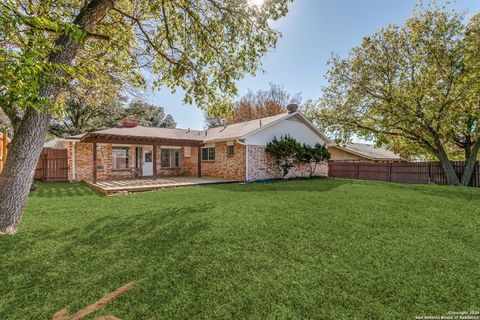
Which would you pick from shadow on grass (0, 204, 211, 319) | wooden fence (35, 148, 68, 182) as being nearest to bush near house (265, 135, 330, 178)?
shadow on grass (0, 204, 211, 319)

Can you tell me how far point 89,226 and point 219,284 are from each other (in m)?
3.51

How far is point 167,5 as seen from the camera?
253 inches

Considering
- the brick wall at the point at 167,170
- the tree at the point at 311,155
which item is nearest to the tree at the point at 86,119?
the brick wall at the point at 167,170

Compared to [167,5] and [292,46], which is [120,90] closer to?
[167,5]

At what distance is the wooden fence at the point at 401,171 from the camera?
14.0m

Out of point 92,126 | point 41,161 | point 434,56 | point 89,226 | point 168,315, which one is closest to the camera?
point 168,315

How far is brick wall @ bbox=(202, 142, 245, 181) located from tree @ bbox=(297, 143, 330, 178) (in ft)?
12.0

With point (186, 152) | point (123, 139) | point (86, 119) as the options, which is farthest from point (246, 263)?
point (86, 119)

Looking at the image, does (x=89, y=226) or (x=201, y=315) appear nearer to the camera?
(x=201, y=315)

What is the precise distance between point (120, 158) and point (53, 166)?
3.44 metres

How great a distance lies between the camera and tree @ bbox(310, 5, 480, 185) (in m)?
12.0

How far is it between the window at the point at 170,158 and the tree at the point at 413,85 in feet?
35.6

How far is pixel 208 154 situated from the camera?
1619 centimetres

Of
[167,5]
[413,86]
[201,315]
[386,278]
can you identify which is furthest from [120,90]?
[413,86]
